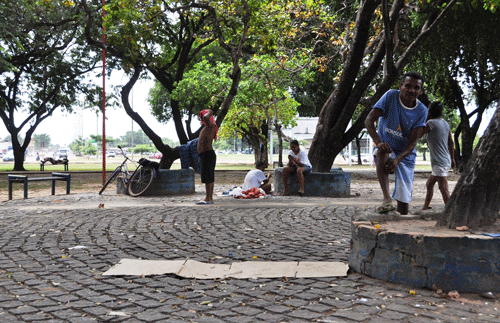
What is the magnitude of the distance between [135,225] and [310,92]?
29448 millimetres

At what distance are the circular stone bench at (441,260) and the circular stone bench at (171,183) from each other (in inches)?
339

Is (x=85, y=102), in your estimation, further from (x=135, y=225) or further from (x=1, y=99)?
(x=135, y=225)

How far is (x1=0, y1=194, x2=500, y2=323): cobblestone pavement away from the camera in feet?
10.6

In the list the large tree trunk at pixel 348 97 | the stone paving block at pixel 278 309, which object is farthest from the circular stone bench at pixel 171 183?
the stone paving block at pixel 278 309

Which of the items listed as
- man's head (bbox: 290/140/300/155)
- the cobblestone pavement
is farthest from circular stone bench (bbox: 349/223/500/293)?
man's head (bbox: 290/140/300/155)

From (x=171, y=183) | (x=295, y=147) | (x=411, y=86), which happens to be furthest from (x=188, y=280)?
(x=171, y=183)

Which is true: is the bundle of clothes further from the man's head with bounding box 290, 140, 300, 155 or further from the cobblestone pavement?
the cobblestone pavement

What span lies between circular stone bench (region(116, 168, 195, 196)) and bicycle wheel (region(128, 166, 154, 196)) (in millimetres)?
153

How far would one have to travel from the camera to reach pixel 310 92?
3503 cm

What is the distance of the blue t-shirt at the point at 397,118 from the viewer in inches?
202

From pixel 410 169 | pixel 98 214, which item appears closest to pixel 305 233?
pixel 410 169

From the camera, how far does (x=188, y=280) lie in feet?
13.3

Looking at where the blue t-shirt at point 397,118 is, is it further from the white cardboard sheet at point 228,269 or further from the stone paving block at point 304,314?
the stone paving block at point 304,314

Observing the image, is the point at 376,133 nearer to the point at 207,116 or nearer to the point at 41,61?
the point at 207,116
